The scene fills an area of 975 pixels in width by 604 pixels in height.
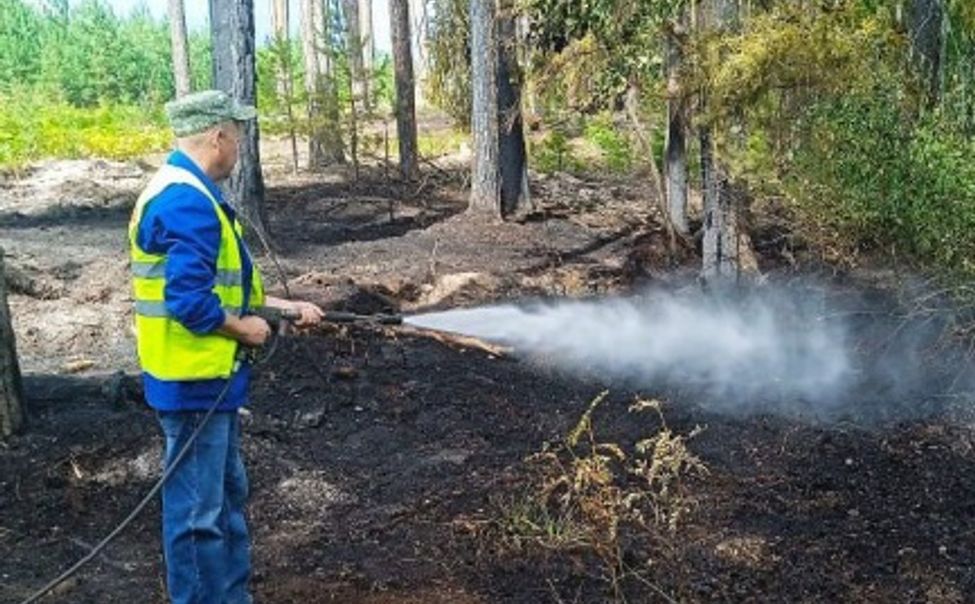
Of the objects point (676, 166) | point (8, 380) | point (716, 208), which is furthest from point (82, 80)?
point (8, 380)

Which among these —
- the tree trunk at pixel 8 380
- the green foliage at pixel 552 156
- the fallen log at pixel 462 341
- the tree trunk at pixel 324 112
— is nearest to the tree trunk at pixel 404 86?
the tree trunk at pixel 324 112

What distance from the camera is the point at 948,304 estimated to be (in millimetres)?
8555

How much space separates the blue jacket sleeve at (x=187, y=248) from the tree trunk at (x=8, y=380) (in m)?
2.46

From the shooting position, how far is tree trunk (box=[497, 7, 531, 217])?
515 inches

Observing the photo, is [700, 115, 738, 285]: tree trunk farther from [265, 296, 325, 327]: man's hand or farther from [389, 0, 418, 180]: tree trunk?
[389, 0, 418, 180]: tree trunk

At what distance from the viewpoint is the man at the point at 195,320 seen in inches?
137

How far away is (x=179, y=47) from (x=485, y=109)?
49.2 ft

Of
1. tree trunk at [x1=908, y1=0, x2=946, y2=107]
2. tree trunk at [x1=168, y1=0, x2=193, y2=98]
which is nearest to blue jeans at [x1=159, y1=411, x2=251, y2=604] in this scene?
tree trunk at [x1=908, y1=0, x2=946, y2=107]

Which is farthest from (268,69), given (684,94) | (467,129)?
(684,94)

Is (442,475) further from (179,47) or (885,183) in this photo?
(179,47)

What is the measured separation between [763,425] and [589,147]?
1497cm

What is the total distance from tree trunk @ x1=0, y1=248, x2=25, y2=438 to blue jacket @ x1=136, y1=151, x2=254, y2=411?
241 centimetres

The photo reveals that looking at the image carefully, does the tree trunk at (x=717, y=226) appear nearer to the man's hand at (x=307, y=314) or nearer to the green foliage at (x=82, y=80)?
the man's hand at (x=307, y=314)

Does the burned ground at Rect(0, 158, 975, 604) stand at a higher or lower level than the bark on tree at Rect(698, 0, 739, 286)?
lower
